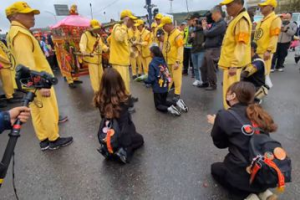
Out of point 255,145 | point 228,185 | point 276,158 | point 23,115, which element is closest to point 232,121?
point 255,145

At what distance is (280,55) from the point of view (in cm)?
688

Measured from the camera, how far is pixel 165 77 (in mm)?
4117

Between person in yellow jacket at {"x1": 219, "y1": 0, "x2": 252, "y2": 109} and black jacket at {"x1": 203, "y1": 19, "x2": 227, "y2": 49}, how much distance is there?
1491 mm

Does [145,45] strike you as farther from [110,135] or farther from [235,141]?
[235,141]

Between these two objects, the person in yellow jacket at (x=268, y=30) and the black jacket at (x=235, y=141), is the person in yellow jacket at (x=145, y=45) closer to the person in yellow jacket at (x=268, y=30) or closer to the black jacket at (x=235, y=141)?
the person in yellow jacket at (x=268, y=30)

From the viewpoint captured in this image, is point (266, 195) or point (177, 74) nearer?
point (266, 195)

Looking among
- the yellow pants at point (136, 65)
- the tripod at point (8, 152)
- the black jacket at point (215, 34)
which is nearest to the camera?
the tripod at point (8, 152)

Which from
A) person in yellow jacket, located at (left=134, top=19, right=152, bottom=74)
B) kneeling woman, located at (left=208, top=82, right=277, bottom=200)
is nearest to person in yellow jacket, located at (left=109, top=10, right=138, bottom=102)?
person in yellow jacket, located at (left=134, top=19, right=152, bottom=74)

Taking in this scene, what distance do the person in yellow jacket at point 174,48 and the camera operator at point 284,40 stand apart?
4.00 metres

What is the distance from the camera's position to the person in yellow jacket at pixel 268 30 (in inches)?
167

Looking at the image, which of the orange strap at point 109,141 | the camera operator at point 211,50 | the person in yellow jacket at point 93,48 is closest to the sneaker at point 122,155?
the orange strap at point 109,141

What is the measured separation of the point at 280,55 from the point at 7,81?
320 inches

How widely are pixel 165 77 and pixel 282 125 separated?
2133 millimetres

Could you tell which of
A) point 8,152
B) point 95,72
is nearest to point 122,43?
point 95,72
